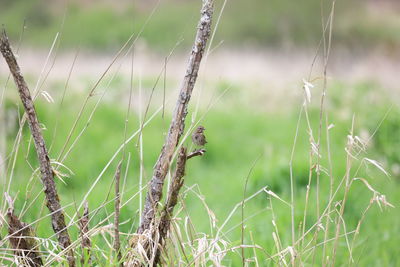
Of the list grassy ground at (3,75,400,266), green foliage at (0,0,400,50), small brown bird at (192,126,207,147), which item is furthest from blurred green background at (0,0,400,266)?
green foliage at (0,0,400,50)

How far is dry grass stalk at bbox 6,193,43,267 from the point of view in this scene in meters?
1.82

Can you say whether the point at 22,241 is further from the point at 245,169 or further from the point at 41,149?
the point at 245,169

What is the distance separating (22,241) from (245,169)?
11.2 ft

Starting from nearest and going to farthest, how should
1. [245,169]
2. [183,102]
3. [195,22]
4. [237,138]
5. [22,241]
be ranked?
1. [183,102]
2. [22,241]
3. [245,169]
4. [237,138]
5. [195,22]

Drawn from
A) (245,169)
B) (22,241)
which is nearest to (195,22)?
(245,169)

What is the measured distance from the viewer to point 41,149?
5.90ft

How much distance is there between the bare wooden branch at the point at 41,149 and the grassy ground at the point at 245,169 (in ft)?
0.98

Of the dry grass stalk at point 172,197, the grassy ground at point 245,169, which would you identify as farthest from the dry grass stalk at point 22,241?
the dry grass stalk at point 172,197

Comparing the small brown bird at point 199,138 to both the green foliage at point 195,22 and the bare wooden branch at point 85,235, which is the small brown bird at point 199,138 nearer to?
the bare wooden branch at point 85,235

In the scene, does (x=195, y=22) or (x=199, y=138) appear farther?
(x=195, y=22)

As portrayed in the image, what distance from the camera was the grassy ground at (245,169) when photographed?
3082 millimetres

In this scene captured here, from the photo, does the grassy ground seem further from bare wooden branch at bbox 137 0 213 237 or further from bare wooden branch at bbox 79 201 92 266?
bare wooden branch at bbox 137 0 213 237

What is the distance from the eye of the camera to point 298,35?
92.7ft

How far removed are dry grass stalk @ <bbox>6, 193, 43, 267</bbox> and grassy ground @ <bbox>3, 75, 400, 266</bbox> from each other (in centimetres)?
32
